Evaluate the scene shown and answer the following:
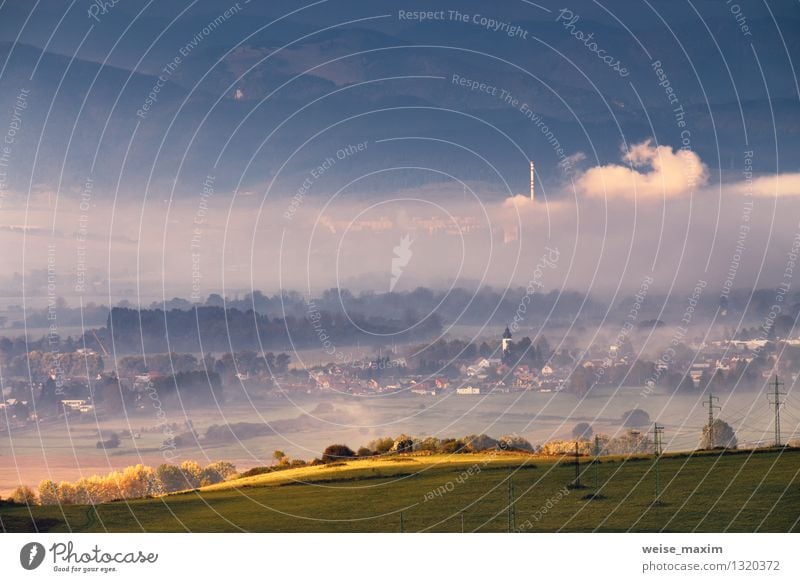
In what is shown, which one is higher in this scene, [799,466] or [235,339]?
[235,339]

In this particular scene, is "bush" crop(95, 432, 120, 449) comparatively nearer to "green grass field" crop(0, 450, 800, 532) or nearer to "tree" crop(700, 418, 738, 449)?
"green grass field" crop(0, 450, 800, 532)

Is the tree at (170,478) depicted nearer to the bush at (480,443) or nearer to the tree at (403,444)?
the tree at (403,444)

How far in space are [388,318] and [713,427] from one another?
22.8ft

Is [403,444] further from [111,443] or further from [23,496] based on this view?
[23,496]

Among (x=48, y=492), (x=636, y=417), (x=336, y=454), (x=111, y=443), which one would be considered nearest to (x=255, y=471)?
(x=336, y=454)

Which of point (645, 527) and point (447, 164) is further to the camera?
point (447, 164)

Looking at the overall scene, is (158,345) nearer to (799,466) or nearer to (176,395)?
(176,395)

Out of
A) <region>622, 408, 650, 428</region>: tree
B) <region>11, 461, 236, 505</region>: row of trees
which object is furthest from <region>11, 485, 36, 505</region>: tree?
<region>622, 408, 650, 428</region>: tree

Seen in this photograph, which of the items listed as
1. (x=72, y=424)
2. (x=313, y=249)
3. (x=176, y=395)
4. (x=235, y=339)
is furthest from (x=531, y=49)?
(x=72, y=424)

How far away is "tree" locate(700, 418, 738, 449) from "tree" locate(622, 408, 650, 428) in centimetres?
128

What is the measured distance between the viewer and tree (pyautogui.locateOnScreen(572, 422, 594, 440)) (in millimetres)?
24188

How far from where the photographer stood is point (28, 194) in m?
23.2

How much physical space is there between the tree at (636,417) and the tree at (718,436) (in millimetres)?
1277

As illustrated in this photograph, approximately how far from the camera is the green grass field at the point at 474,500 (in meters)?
21.9
